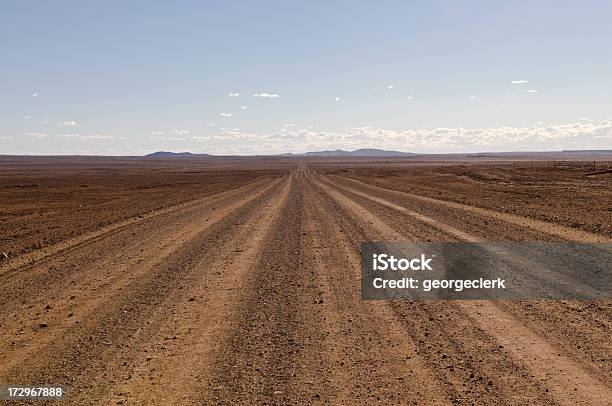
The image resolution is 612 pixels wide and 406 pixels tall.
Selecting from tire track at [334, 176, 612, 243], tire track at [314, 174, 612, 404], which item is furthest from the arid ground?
tire track at [334, 176, 612, 243]

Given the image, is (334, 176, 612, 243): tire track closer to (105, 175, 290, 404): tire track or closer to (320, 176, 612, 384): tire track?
(320, 176, 612, 384): tire track

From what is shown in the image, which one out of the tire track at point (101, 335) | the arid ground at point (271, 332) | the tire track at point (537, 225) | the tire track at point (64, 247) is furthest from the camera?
the tire track at point (537, 225)

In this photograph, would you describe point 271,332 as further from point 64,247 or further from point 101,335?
point 64,247

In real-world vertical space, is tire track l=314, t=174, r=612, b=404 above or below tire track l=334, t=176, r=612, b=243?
below

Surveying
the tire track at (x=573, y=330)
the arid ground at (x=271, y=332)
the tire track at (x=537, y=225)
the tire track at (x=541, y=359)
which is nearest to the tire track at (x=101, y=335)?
the arid ground at (x=271, y=332)

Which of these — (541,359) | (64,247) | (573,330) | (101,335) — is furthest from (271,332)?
(64,247)

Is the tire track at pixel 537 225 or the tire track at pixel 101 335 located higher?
the tire track at pixel 537 225

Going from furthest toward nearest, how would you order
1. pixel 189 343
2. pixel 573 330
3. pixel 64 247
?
pixel 64 247 < pixel 573 330 < pixel 189 343

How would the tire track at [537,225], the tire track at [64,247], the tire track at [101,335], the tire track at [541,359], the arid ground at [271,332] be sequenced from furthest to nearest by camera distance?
the tire track at [537,225] < the tire track at [64,247] < the tire track at [101,335] < the arid ground at [271,332] < the tire track at [541,359]

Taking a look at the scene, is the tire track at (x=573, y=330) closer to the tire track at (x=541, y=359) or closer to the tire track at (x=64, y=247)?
the tire track at (x=541, y=359)

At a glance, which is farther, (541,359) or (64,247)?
(64,247)

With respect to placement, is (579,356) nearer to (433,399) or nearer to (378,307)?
(433,399)

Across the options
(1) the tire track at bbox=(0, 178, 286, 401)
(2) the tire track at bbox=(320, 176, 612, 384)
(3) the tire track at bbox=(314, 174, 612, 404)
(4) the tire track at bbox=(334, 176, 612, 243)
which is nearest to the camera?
(3) the tire track at bbox=(314, 174, 612, 404)

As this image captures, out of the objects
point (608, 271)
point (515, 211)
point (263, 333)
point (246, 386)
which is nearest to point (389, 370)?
point (246, 386)
